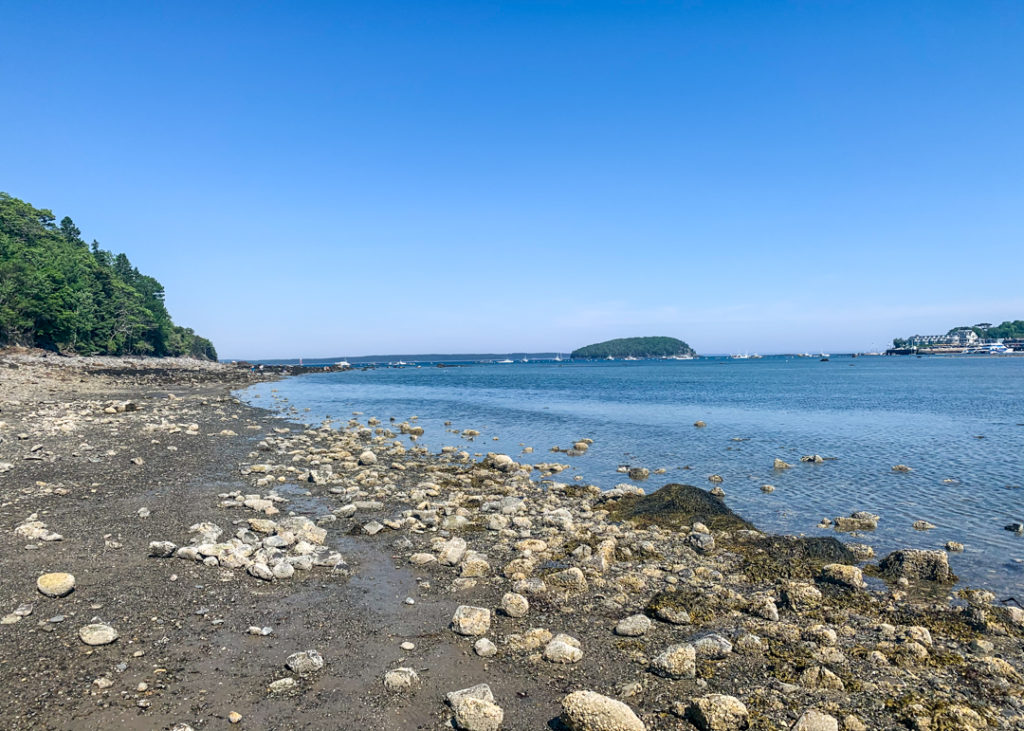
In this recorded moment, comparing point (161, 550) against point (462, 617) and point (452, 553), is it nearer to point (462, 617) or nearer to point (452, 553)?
point (452, 553)

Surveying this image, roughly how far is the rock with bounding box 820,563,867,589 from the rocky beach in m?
0.05

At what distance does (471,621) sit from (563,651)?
1599 millimetres

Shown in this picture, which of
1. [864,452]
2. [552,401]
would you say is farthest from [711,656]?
[552,401]

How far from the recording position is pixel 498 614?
933 cm

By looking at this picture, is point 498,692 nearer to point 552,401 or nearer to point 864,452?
point 864,452

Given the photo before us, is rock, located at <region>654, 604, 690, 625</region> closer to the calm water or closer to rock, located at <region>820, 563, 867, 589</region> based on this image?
rock, located at <region>820, 563, 867, 589</region>

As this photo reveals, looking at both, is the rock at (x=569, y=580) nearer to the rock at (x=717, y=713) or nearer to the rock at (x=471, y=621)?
the rock at (x=471, y=621)

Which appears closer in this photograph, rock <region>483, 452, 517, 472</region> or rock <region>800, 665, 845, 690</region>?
rock <region>800, 665, 845, 690</region>

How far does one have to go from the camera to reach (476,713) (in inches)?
251

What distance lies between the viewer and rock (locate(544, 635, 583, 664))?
25.6ft

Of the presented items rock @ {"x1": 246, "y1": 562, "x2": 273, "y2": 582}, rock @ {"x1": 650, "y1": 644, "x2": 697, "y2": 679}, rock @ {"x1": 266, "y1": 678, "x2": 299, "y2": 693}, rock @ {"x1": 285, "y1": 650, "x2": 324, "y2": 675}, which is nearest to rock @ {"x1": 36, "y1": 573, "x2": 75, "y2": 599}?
rock @ {"x1": 246, "y1": 562, "x2": 273, "y2": 582}

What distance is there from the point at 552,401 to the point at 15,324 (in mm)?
72304

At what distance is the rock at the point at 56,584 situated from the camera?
871cm

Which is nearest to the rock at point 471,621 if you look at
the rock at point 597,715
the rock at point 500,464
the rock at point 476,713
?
the rock at point 476,713
